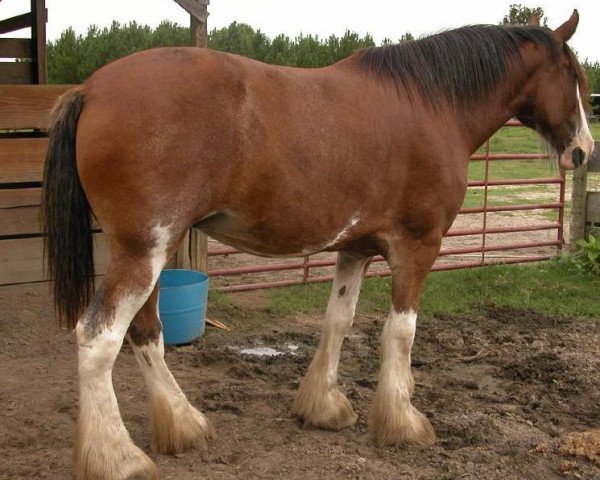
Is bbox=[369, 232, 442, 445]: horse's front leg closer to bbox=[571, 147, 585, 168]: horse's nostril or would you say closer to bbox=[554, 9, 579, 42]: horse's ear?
bbox=[571, 147, 585, 168]: horse's nostril

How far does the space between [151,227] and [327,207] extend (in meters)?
0.86

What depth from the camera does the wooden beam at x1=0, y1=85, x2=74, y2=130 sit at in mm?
5449

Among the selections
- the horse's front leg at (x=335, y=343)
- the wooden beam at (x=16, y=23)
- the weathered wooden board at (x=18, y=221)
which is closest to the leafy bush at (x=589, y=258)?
the horse's front leg at (x=335, y=343)

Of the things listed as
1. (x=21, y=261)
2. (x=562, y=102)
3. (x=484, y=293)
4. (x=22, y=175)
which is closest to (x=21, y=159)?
(x=22, y=175)

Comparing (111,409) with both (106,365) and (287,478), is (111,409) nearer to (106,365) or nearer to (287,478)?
(106,365)

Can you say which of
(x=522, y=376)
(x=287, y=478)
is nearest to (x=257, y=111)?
(x=287, y=478)

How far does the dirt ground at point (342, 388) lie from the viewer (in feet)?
11.6

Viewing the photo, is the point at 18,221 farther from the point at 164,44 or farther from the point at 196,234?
the point at 164,44

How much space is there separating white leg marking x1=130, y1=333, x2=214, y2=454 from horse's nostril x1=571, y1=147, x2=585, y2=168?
2578 millimetres

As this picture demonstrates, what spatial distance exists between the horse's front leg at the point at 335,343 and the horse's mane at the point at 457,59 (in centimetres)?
101

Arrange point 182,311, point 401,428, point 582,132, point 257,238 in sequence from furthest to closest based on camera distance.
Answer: point 182,311, point 582,132, point 401,428, point 257,238

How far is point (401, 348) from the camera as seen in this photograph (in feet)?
12.8

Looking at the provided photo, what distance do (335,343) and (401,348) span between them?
1.47 feet

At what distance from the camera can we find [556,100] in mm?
4215
